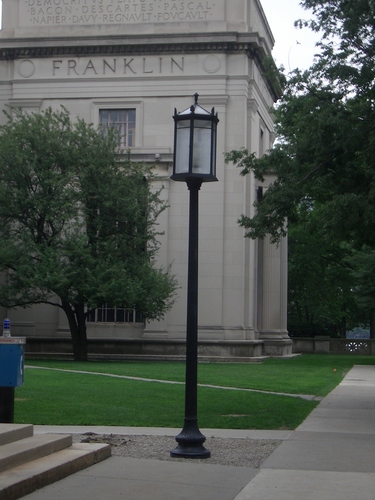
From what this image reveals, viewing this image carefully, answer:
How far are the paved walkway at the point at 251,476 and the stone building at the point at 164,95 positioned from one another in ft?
86.2

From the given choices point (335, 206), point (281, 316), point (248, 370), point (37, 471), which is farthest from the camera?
point (281, 316)

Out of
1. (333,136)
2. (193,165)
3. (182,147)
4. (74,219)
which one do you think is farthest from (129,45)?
(193,165)

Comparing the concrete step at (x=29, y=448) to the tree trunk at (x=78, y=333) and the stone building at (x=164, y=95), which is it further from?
the stone building at (x=164, y=95)

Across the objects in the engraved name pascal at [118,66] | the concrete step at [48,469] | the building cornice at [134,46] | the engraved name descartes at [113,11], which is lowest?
the concrete step at [48,469]

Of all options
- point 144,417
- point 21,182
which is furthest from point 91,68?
point 144,417

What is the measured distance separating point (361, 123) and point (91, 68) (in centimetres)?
2617

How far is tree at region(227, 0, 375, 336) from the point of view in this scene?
17.6 metres

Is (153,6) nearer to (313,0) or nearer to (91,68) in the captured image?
(91,68)

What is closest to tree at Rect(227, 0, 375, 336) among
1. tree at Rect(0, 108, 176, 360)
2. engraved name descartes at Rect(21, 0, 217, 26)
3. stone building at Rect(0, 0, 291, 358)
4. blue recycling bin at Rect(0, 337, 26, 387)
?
blue recycling bin at Rect(0, 337, 26, 387)

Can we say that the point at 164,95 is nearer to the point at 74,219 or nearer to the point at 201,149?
the point at 74,219

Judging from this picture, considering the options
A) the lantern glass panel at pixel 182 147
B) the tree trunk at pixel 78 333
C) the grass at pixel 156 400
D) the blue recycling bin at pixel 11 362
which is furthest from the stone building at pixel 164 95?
the lantern glass panel at pixel 182 147

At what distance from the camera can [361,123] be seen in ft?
58.5

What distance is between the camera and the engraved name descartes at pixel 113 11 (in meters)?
41.5

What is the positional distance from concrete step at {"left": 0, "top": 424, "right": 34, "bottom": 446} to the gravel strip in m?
1.44
